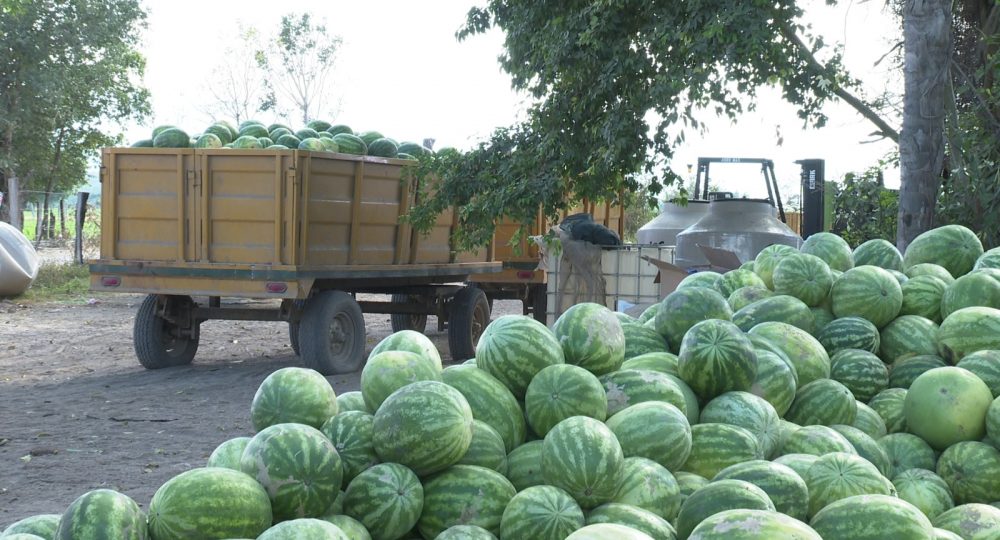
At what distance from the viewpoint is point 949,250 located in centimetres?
419

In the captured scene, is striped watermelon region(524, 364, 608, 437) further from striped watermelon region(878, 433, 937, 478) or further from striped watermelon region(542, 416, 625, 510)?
striped watermelon region(878, 433, 937, 478)

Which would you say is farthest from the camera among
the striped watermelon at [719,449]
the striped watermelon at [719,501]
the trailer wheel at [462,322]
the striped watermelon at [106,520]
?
the trailer wheel at [462,322]

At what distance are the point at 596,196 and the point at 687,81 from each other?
4.70 ft

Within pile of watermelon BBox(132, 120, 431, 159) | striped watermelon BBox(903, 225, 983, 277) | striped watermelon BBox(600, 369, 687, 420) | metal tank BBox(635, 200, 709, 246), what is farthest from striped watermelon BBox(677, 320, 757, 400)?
metal tank BBox(635, 200, 709, 246)

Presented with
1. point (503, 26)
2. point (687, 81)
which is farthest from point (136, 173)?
point (687, 81)

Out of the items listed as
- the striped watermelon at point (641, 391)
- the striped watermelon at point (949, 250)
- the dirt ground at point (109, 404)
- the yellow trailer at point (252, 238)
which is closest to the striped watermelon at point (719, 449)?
the striped watermelon at point (641, 391)

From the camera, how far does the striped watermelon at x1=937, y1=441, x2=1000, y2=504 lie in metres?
2.78

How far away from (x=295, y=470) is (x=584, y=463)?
2.10 feet

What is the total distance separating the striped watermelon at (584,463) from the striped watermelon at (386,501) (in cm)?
32

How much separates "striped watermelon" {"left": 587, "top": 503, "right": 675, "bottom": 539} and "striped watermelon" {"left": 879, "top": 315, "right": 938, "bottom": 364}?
67.2 inches

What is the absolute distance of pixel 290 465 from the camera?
6.93ft

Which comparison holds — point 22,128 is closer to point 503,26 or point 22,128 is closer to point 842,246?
point 503,26

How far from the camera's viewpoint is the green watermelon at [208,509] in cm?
198

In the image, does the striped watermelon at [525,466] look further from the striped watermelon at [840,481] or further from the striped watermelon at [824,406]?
the striped watermelon at [824,406]
